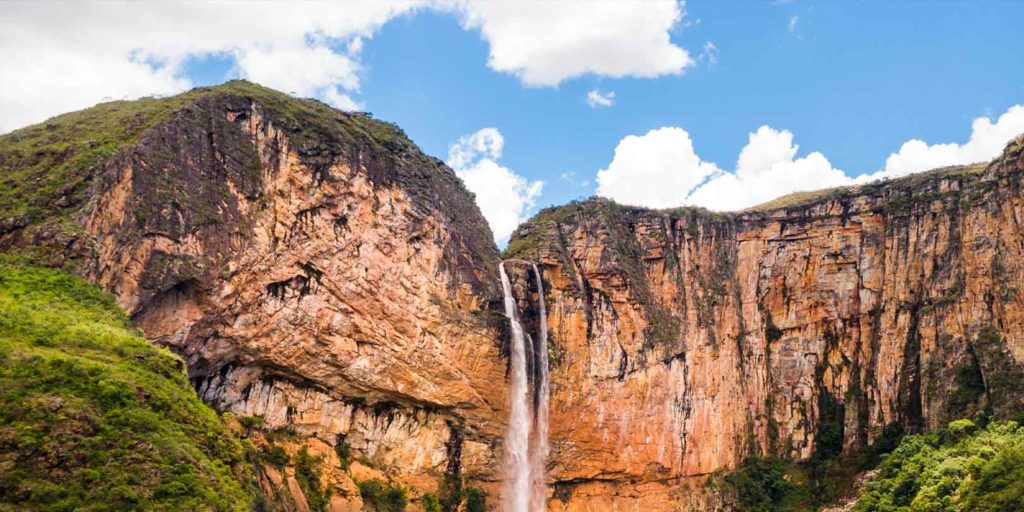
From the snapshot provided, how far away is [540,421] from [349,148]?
17.3 meters

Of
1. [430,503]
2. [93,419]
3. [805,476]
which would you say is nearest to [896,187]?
[805,476]

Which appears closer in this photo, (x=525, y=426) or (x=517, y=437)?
(x=517, y=437)

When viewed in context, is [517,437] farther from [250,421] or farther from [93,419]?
[93,419]

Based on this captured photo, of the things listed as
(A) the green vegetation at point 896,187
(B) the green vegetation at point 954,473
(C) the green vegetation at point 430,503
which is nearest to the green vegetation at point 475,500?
(C) the green vegetation at point 430,503

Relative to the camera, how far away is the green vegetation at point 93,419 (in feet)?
69.3

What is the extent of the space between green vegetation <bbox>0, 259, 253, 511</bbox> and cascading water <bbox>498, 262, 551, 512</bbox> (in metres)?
18.2

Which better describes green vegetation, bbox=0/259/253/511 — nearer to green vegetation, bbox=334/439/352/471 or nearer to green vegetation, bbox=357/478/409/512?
green vegetation, bbox=334/439/352/471

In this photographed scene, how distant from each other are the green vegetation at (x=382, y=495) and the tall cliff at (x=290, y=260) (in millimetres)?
522

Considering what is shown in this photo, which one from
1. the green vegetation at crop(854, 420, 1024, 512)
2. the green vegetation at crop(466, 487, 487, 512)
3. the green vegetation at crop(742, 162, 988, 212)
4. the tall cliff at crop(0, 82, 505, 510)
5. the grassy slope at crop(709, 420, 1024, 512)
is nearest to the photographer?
the tall cliff at crop(0, 82, 505, 510)

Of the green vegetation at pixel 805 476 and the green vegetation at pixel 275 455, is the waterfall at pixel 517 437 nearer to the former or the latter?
the green vegetation at pixel 805 476

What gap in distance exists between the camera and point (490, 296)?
4369 centimetres

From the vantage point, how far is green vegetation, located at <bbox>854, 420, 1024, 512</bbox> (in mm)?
32878

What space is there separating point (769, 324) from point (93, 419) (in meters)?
39.4

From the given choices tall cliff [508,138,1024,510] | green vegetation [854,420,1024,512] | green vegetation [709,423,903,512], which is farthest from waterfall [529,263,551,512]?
green vegetation [854,420,1024,512]
